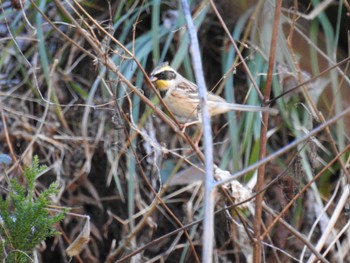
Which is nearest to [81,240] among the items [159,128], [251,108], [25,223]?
[25,223]

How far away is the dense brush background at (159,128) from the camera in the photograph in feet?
10.6

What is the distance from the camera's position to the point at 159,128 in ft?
11.3

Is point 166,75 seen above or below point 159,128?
above

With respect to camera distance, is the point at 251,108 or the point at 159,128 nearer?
the point at 251,108

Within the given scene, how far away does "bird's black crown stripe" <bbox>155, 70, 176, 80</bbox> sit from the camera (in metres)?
2.83

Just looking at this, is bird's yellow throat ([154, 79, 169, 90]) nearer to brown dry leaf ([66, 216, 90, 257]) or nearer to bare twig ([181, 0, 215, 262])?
brown dry leaf ([66, 216, 90, 257])

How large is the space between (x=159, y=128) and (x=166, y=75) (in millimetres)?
647

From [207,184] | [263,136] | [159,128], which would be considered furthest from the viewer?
[159,128]

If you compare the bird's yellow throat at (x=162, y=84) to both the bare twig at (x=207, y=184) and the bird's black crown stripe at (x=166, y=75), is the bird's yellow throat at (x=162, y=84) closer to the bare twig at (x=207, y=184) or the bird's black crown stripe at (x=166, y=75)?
the bird's black crown stripe at (x=166, y=75)

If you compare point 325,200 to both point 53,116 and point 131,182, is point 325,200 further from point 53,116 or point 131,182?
point 53,116

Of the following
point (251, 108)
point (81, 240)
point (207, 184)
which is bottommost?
point (81, 240)

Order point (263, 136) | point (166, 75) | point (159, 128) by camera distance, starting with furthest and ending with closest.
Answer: point (159, 128), point (166, 75), point (263, 136)

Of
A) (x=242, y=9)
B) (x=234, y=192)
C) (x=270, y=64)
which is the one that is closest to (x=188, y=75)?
(x=242, y=9)

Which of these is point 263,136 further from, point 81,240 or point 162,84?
point 162,84
